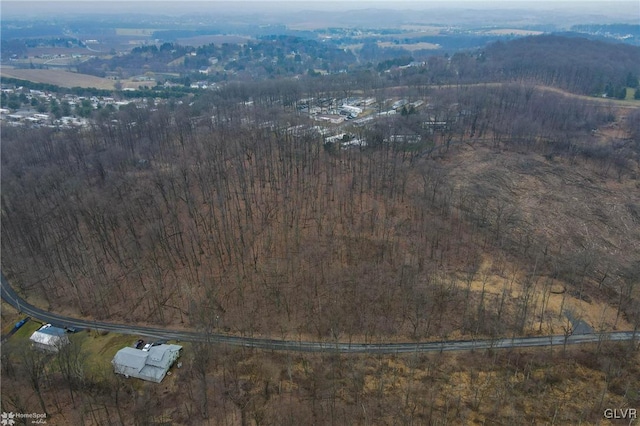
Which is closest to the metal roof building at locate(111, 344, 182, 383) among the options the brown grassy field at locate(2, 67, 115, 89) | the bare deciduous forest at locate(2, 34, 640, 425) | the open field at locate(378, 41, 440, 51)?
the bare deciduous forest at locate(2, 34, 640, 425)

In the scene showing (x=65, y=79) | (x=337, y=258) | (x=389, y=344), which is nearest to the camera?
(x=389, y=344)

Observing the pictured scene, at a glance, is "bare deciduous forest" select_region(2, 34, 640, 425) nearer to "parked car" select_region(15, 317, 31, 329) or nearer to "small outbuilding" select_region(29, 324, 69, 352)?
"small outbuilding" select_region(29, 324, 69, 352)

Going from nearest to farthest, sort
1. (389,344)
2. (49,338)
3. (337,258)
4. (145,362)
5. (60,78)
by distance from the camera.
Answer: (145,362)
(389,344)
(49,338)
(337,258)
(60,78)

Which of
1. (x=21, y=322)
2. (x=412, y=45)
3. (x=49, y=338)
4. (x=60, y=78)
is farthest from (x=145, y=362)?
(x=412, y=45)

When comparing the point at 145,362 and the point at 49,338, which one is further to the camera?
the point at 49,338

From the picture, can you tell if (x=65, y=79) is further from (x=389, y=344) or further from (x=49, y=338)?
(x=389, y=344)

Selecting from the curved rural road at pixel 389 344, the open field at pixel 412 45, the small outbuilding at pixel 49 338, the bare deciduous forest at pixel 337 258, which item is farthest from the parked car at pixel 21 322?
the open field at pixel 412 45
